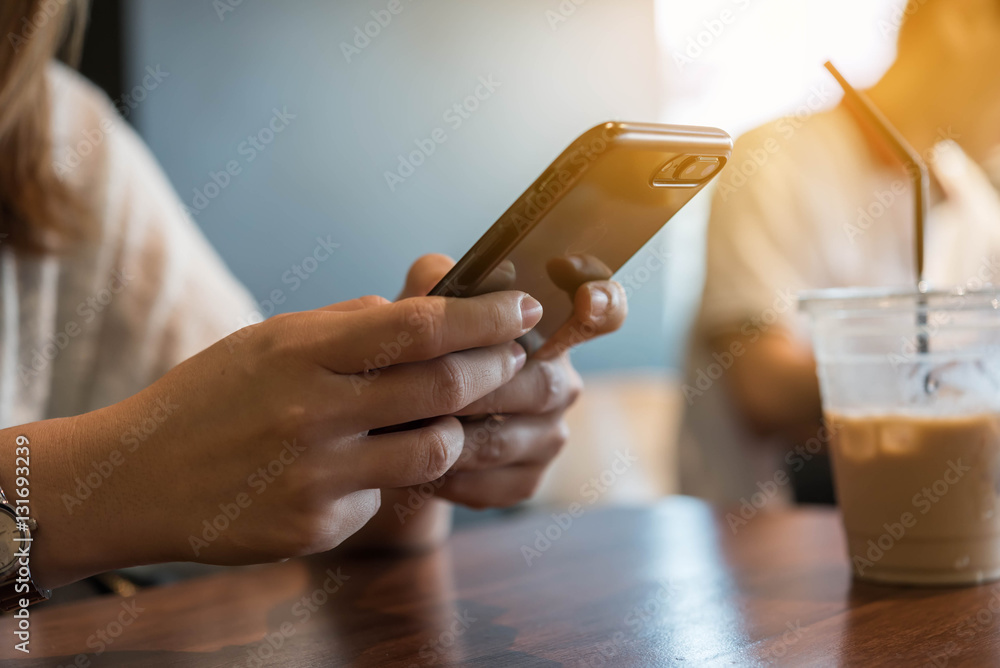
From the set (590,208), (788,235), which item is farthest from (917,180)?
(788,235)

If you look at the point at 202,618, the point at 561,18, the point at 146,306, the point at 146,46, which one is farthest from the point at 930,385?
the point at 561,18

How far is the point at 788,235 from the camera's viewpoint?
5.76 feet

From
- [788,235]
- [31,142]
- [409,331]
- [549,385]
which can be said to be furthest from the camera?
[788,235]

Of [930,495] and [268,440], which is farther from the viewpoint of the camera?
[930,495]

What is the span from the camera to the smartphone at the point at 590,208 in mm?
451

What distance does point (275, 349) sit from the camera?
463 millimetres

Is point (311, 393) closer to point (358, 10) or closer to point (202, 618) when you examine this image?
point (202, 618)

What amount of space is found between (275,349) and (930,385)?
1.62 ft

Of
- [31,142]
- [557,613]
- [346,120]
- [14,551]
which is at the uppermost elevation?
[346,120]

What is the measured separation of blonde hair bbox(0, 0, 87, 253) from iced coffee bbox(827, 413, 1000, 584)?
97cm

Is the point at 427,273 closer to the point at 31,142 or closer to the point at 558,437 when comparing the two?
the point at 558,437

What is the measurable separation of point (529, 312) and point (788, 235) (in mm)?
1407

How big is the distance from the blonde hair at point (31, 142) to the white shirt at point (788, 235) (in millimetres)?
1253

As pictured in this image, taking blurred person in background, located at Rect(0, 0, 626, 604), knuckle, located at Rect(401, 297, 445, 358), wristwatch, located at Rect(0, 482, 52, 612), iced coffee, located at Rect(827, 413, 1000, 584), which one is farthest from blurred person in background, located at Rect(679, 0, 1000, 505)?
wristwatch, located at Rect(0, 482, 52, 612)
